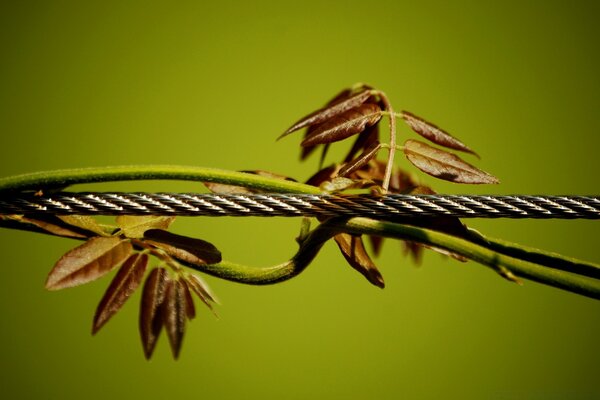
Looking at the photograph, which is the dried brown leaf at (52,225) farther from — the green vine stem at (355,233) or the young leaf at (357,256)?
the young leaf at (357,256)

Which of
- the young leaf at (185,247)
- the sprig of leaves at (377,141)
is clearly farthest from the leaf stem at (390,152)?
the young leaf at (185,247)

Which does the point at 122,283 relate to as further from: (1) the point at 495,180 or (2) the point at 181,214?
(1) the point at 495,180

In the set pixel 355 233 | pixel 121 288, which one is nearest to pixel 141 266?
pixel 121 288

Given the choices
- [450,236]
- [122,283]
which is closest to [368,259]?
[450,236]

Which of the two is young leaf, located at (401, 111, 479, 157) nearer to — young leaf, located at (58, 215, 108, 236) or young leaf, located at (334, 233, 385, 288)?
young leaf, located at (334, 233, 385, 288)

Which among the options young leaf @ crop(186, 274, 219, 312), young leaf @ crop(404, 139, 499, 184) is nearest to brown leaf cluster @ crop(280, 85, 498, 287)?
young leaf @ crop(404, 139, 499, 184)
